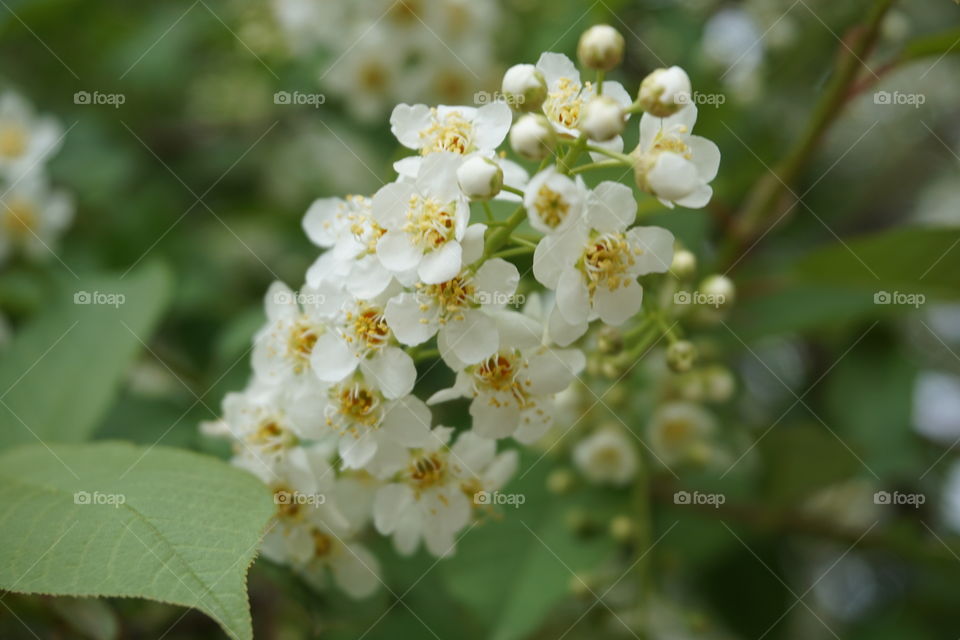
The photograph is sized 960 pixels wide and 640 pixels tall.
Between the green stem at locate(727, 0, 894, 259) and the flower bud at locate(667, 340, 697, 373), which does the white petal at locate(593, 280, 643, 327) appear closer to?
the flower bud at locate(667, 340, 697, 373)

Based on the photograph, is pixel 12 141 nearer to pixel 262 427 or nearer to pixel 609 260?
pixel 262 427

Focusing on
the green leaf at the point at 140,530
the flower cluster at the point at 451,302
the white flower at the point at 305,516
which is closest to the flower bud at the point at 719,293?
the flower cluster at the point at 451,302

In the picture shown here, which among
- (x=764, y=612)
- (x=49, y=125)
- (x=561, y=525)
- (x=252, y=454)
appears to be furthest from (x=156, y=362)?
(x=764, y=612)

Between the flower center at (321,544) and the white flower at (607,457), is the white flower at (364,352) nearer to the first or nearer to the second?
the flower center at (321,544)

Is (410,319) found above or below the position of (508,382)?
above

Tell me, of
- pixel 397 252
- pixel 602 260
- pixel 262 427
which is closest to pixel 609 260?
pixel 602 260

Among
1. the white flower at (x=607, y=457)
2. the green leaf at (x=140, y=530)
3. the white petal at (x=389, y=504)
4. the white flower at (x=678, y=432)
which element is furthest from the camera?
the white flower at (x=678, y=432)
